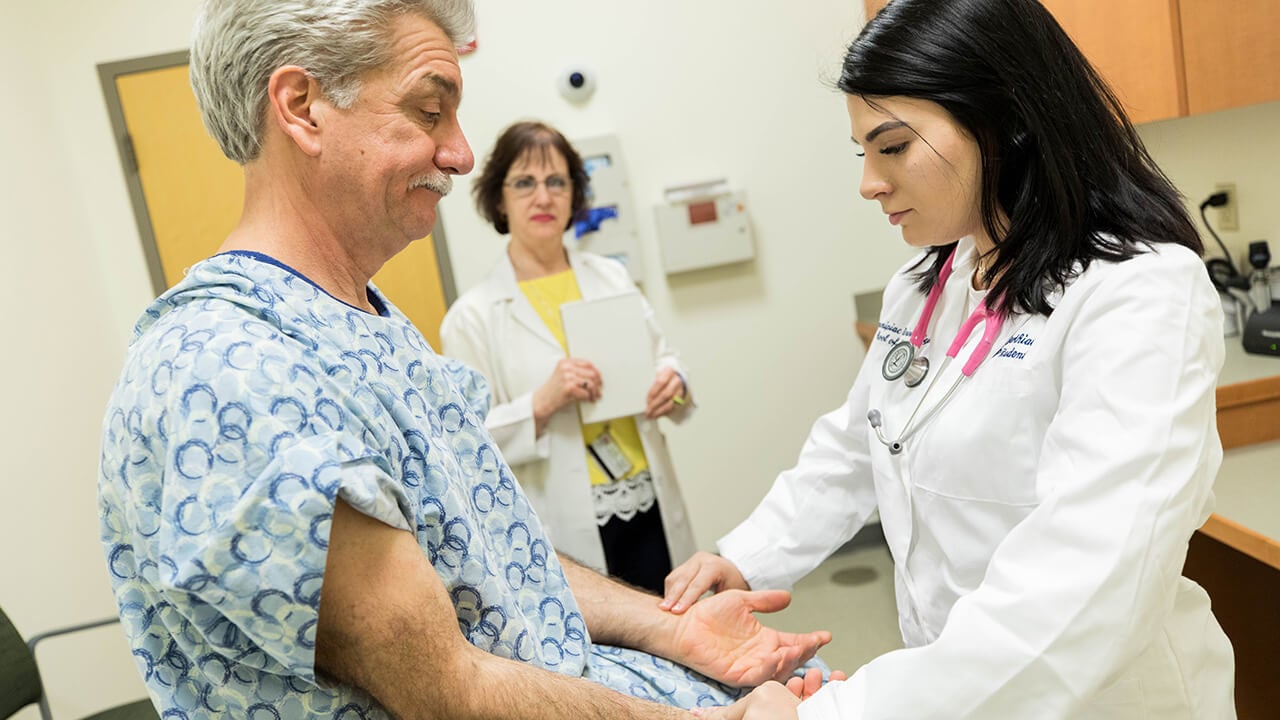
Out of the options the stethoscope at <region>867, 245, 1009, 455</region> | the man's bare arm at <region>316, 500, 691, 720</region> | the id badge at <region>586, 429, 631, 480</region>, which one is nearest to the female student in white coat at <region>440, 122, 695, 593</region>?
the id badge at <region>586, 429, 631, 480</region>

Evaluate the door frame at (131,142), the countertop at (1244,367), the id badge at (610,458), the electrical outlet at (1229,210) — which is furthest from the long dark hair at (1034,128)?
the door frame at (131,142)

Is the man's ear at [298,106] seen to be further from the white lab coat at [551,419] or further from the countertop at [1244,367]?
the countertop at [1244,367]

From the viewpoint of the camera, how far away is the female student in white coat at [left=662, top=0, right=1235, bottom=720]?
94 cm

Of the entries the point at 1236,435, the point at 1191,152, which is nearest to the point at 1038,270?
the point at 1236,435

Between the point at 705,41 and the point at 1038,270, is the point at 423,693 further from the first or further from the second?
the point at 705,41

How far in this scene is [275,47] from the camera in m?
0.96

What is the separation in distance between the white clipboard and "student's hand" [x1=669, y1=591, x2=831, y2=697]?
1.02 m

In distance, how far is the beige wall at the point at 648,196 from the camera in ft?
9.41

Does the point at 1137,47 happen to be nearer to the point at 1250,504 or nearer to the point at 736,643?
the point at 1250,504

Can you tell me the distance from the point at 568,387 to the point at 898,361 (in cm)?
108

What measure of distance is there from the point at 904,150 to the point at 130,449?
2.94 ft

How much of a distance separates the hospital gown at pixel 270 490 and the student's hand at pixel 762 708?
5.6 inches

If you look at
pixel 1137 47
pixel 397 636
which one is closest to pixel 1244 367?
pixel 1137 47

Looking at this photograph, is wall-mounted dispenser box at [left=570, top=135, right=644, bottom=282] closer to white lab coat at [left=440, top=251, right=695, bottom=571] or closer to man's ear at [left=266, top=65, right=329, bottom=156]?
white lab coat at [left=440, top=251, right=695, bottom=571]
